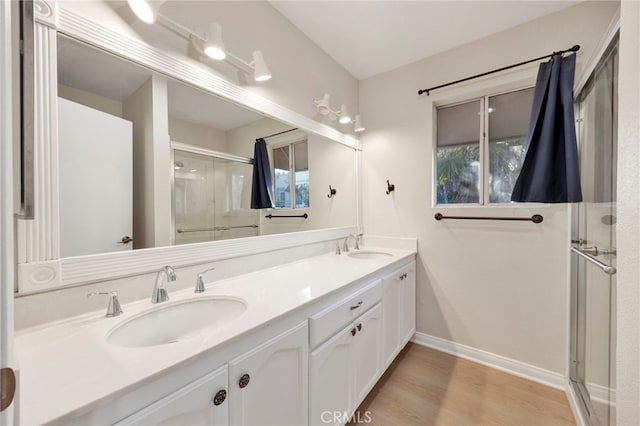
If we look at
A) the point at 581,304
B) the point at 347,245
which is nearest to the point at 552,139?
the point at 581,304

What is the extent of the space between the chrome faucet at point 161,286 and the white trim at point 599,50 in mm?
2116

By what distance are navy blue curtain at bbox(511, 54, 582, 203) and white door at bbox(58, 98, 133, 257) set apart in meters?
2.23

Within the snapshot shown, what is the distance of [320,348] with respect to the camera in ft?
3.73

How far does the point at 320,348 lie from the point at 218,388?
0.50 meters

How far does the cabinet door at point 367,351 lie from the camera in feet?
4.63

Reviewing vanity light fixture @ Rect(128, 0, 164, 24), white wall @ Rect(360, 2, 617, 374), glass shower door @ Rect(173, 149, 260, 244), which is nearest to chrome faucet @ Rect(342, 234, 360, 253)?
white wall @ Rect(360, 2, 617, 374)

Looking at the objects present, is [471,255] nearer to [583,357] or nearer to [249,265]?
[583,357]

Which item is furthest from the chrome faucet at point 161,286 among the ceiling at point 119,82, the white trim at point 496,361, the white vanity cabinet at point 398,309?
the white trim at point 496,361

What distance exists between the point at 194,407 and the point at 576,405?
83.2 inches

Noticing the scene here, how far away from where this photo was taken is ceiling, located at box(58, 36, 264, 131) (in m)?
0.92

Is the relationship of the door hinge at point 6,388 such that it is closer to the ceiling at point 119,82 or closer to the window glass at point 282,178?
the ceiling at point 119,82

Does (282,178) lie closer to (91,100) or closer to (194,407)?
(91,100)

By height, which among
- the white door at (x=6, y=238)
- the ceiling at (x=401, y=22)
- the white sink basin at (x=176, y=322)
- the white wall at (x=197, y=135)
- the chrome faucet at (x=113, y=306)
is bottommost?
the white sink basin at (x=176, y=322)

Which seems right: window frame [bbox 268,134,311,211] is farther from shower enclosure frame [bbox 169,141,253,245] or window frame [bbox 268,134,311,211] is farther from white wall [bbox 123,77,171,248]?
white wall [bbox 123,77,171,248]
